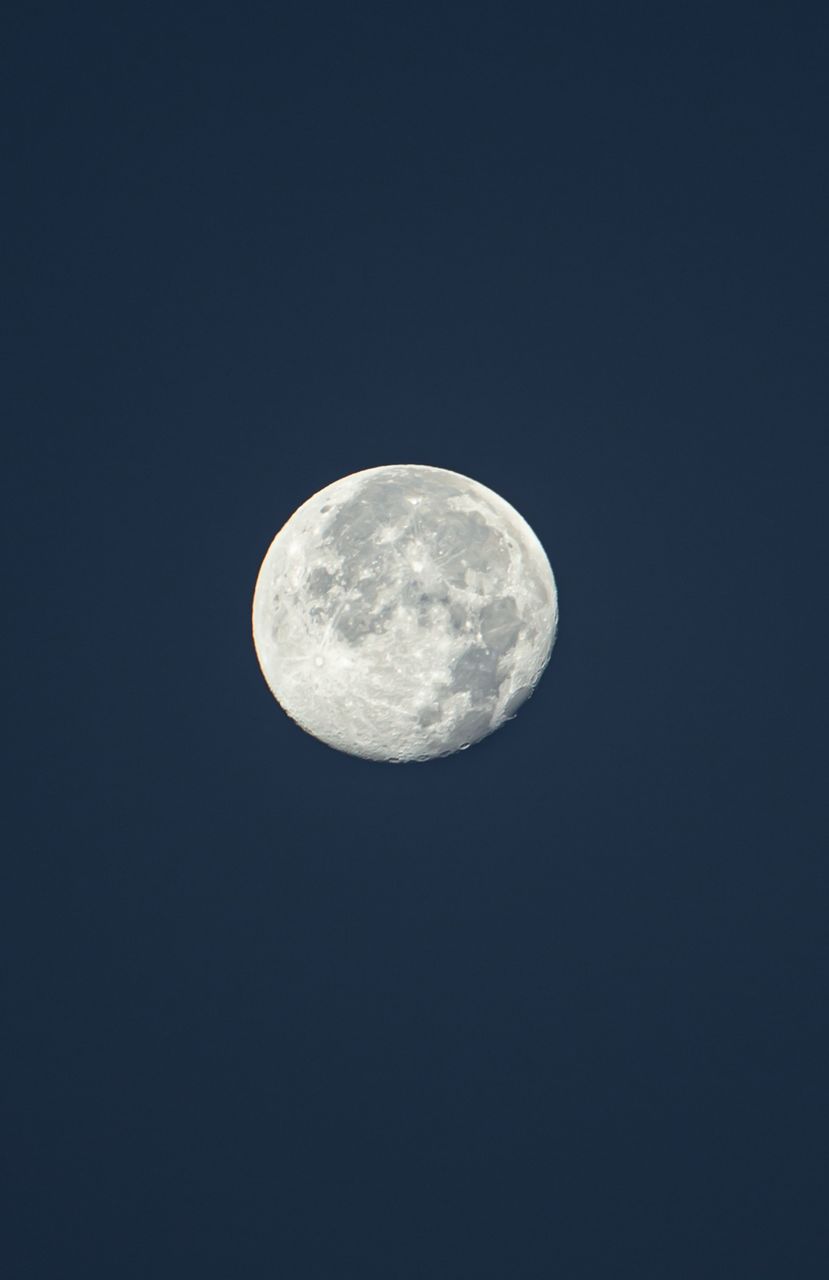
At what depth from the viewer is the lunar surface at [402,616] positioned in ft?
16.2

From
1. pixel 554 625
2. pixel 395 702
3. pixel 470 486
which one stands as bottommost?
pixel 395 702

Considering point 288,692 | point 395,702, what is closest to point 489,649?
point 395,702

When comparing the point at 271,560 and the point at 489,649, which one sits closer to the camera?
the point at 489,649

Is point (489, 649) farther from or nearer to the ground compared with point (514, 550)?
nearer to the ground

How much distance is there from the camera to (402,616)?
16.1ft

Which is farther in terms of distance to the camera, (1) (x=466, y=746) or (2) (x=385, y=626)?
(1) (x=466, y=746)

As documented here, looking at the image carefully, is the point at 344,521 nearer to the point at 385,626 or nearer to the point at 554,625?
the point at 385,626

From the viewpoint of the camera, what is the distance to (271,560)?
537cm

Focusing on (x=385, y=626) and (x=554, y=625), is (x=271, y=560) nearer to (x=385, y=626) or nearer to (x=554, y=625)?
(x=385, y=626)

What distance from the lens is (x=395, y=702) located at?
499 centimetres

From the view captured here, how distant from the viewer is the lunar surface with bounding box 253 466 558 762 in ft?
16.2

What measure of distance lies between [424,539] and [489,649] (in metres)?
0.45

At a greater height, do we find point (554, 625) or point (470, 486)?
point (470, 486)

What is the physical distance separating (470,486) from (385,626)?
707 millimetres
